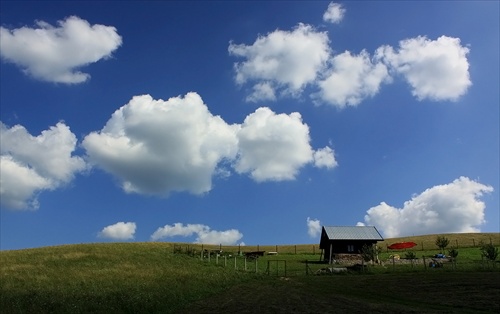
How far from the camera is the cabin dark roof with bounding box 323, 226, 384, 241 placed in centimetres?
7319

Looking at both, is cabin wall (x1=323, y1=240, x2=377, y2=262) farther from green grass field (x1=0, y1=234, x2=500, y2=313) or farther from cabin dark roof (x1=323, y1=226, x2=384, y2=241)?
green grass field (x1=0, y1=234, x2=500, y2=313)

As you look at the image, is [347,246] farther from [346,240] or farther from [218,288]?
[218,288]

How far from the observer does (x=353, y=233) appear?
245 feet

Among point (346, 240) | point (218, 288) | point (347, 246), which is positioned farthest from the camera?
point (347, 246)

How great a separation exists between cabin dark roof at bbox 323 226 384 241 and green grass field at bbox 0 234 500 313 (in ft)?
55.2

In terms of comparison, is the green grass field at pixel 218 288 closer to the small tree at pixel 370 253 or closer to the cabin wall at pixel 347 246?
the small tree at pixel 370 253

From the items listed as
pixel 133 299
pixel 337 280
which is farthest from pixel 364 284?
pixel 133 299

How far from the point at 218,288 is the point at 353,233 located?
40079mm

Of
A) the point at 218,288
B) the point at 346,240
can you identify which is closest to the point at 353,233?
the point at 346,240

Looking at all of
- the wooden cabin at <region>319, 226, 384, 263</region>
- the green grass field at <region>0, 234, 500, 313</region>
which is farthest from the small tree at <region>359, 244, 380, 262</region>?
the green grass field at <region>0, 234, 500, 313</region>

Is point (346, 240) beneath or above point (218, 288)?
above

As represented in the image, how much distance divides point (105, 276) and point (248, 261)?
28.8m

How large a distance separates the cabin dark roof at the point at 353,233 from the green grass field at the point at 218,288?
16.8 metres

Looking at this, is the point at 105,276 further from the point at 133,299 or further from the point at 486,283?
the point at 486,283
